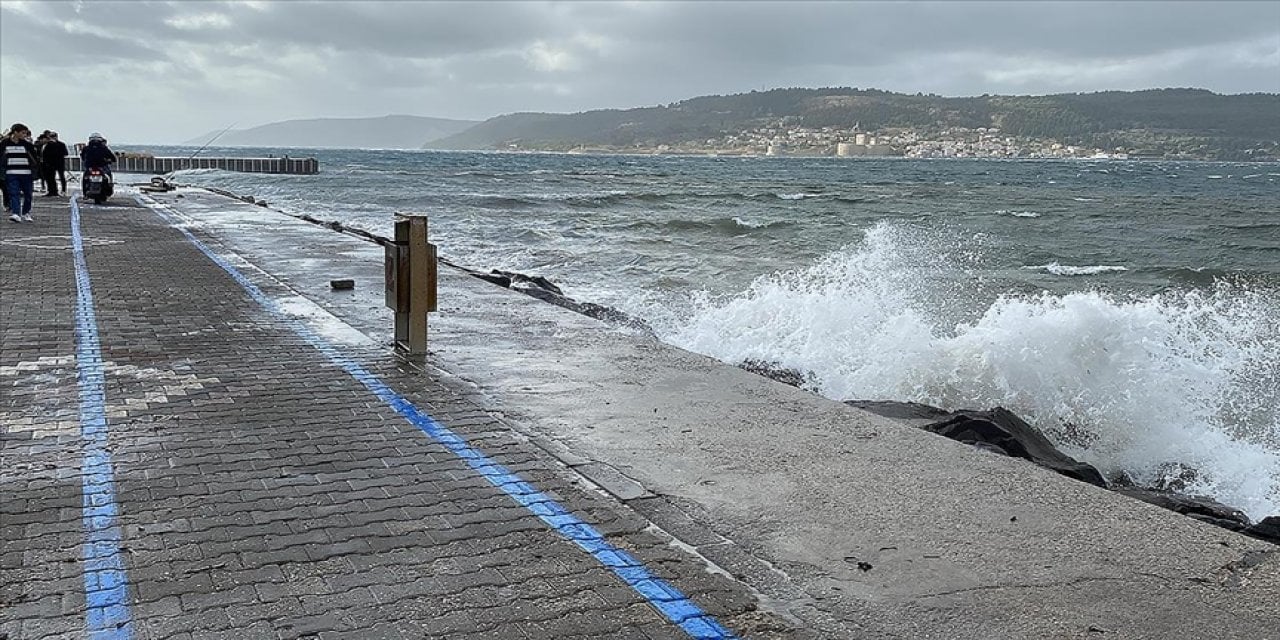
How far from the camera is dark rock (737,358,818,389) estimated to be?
8.91 m

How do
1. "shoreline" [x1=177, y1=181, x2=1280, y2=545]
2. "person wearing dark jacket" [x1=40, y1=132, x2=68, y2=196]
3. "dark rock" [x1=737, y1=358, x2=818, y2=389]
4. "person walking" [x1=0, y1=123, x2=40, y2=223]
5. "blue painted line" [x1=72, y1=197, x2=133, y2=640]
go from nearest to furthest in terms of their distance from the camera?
"blue painted line" [x1=72, y1=197, x2=133, y2=640] < "shoreline" [x1=177, y1=181, x2=1280, y2=545] < "dark rock" [x1=737, y1=358, x2=818, y2=389] < "person walking" [x1=0, y1=123, x2=40, y2=223] < "person wearing dark jacket" [x1=40, y1=132, x2=68, y2=196]

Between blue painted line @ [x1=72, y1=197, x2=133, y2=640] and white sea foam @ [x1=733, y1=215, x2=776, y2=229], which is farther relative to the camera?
white sea foam @ [x1=733, y1=215, x2=776, y2=229]

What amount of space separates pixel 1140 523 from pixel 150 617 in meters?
3.88

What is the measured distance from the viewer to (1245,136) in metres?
132

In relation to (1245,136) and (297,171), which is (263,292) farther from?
(1245,136)

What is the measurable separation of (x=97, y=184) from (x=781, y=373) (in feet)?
67.2

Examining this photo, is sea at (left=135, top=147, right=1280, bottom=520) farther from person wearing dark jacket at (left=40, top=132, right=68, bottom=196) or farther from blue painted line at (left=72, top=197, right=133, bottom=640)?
person wearing dark jacket at (left=40, top=132, right=68, bottom=196)

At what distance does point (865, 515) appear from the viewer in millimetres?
4629

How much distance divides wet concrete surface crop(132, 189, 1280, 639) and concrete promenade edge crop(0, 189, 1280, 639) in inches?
0.6

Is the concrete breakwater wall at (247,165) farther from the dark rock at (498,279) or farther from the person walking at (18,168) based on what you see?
the dark rock at (498,279)

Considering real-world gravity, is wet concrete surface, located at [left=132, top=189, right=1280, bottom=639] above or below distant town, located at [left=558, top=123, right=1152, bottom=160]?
below

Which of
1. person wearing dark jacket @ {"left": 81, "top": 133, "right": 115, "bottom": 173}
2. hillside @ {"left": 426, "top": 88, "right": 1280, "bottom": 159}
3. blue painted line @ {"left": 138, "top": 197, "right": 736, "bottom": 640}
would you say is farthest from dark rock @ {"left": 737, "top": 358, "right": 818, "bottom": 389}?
hillside @ {"left": 426, "top": 88, "right": 1280, "bottom": 159}

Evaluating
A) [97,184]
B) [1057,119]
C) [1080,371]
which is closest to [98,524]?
[1080,371]

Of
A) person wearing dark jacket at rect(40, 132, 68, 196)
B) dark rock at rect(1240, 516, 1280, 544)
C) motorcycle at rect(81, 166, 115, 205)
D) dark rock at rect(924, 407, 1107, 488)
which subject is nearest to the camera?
dark rock at rect(1240, 516, 1280, 544)
